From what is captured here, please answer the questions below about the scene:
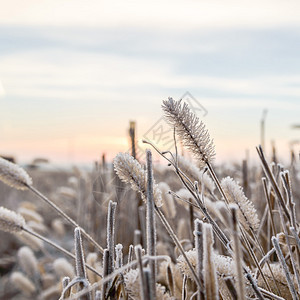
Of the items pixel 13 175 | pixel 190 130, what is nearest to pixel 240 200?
pixel 190 130

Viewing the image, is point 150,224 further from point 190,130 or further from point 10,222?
point 10,222

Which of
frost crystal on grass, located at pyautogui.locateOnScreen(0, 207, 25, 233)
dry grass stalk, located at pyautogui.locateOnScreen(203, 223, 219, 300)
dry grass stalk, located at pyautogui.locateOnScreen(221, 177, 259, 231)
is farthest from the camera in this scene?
frost crystal on grass, located at pyautogui.locateOnScreen(0, 207, 25, 233)

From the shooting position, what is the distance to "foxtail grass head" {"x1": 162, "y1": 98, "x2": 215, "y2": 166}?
806mm

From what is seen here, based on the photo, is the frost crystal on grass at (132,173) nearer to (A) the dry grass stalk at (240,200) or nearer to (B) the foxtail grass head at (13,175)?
(A) the dry grass stalk at (240,200)

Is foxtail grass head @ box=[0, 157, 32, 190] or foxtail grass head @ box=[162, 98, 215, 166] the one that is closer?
foxtail grass head @ box=[162, 98, 215, 166]

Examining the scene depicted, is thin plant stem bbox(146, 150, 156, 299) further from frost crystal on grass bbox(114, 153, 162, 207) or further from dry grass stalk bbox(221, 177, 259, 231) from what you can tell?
dry grass stalk bbox(221, 177, 259, 231)

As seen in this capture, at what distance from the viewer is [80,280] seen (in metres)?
0.77

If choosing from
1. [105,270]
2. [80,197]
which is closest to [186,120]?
[105,270]

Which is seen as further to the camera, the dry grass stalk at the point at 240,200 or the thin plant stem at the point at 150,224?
the dry grass stalk at the point at 240,200

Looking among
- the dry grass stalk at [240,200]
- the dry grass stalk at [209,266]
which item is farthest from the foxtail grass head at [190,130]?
the dry grass stalk at [209,266]

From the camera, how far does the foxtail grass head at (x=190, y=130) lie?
2.65ft

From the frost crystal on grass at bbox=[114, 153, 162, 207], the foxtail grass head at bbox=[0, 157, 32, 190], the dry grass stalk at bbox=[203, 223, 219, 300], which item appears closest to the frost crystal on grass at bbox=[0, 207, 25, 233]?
the foxtail grass head at bbox=[0, 157, 32, 190]

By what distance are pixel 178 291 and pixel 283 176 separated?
521 millimetres

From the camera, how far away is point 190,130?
82 cm
